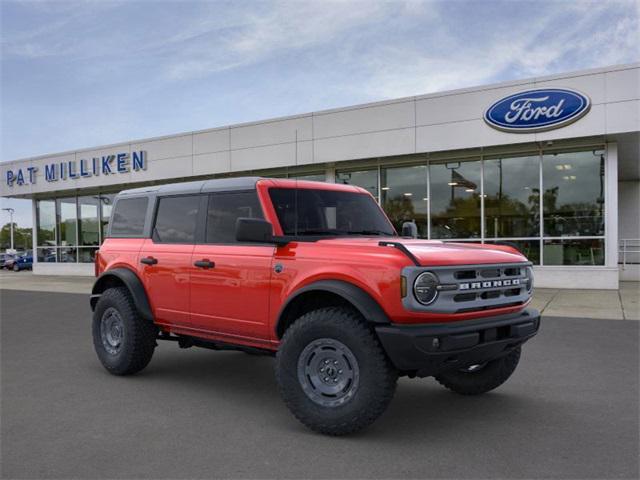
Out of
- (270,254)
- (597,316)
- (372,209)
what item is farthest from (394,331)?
(597,316)

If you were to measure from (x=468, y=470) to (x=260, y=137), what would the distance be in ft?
54.1

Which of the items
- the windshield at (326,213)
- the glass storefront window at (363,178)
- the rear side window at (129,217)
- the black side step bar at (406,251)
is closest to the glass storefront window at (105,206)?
the glass storefront window at (363,178)

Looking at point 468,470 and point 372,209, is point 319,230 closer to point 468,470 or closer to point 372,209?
point 372,209

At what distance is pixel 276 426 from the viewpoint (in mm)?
4340

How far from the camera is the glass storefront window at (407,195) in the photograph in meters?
17.2

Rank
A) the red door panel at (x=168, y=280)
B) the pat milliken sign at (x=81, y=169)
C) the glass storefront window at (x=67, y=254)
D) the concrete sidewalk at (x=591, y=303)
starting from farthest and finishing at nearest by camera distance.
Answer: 1. the glass storefront window at (x=67, y=254)
2. the pat milliken sign at (x=81, y=169)
3. the concrete sidewalk at (x=591, y=303)
4. the red door panel at (x=168, y=280)

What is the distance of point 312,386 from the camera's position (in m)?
4.21

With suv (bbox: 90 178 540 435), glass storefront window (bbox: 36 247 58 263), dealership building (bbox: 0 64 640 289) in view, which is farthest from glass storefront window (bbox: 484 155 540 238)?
glass storefront window (bbox: 36 247 58 263)

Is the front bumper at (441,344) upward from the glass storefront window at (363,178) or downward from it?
downward

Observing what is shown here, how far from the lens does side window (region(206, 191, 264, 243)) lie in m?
5.06

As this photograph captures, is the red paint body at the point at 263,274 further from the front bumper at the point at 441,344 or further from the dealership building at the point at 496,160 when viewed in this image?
the dealership building at the point at 496,160

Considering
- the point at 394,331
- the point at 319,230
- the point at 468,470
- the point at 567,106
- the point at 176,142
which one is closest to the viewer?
the point at 468,470

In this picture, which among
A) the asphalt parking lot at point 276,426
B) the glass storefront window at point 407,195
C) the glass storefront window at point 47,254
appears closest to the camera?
the asphalt parking lot at point 276,426

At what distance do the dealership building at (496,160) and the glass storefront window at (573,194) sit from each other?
0.03 metres
